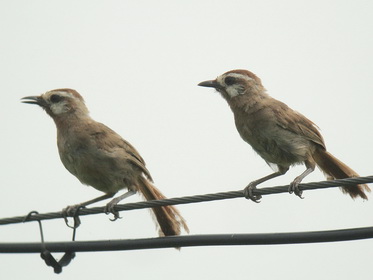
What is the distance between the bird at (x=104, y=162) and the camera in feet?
27.3

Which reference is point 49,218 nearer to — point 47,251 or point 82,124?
point 47,251

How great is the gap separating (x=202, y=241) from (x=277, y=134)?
3.38 metres

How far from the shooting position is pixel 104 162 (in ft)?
28.1

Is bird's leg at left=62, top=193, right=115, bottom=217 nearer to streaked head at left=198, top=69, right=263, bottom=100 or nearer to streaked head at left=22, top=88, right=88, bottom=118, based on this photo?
streaked head at left=22, top=88, right=88, bottom=118

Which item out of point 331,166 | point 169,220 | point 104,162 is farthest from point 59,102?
point 331,166

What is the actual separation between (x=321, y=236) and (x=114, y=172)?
4.15 meters

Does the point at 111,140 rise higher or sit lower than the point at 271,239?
higher

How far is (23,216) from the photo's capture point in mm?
6281

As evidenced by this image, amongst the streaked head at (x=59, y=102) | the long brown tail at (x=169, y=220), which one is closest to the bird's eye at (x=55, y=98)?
the streaked head at (x=59, y=102)

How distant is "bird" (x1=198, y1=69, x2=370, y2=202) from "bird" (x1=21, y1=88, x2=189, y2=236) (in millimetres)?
1242

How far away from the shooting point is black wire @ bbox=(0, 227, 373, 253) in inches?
195

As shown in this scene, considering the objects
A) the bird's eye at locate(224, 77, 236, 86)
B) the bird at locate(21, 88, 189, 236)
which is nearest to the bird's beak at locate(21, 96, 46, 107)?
the bird at locate(21, 88, 189, 236)

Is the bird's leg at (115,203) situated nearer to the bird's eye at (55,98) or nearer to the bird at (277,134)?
the bird at (277,134)

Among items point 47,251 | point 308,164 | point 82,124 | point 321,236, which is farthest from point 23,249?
point 308,164
